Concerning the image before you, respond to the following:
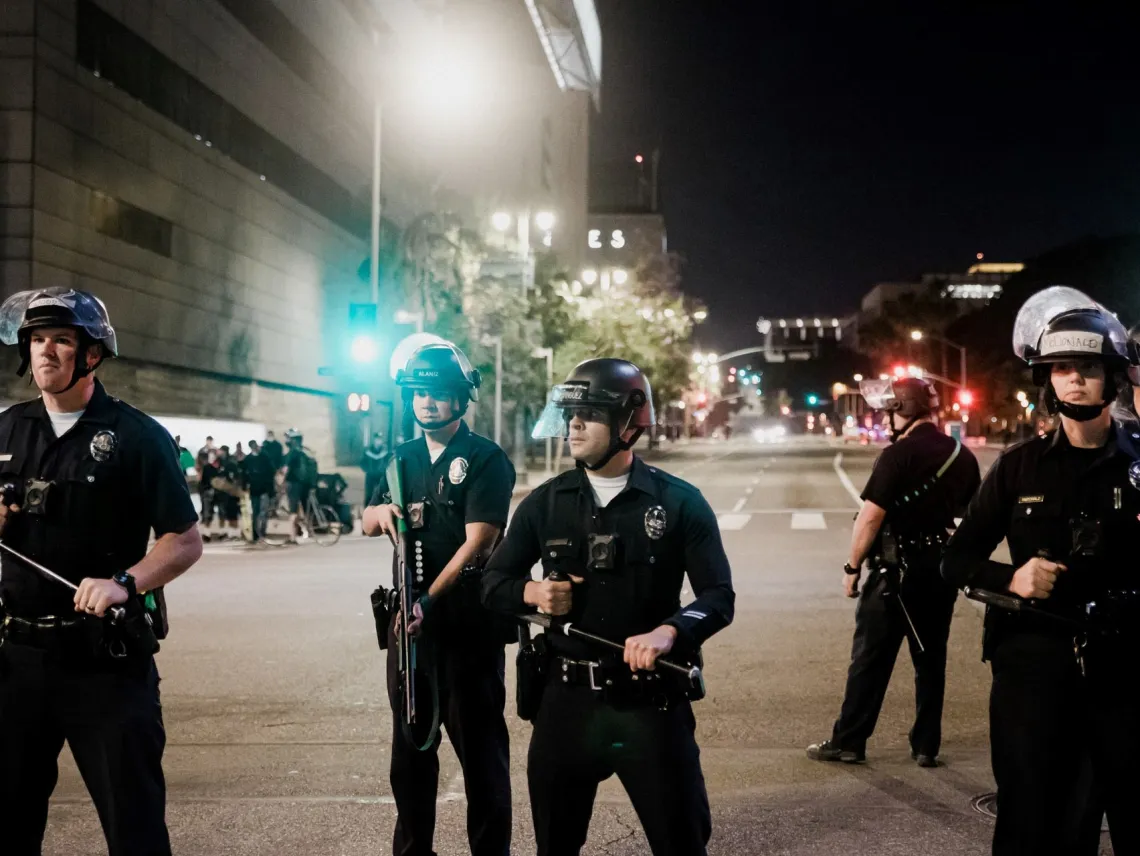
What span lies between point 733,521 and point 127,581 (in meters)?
22.5

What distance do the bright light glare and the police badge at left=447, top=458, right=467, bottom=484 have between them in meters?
19.4

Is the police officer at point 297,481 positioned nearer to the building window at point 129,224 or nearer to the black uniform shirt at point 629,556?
the building window at point 129,224

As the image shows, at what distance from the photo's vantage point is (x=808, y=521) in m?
25.5

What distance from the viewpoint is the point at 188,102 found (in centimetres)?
3159

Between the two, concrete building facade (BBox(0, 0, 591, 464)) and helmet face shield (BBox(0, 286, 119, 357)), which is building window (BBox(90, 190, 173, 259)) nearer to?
concrete building facade (BBox(0, 0, 591, 464))

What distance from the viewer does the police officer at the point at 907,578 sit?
250 inches

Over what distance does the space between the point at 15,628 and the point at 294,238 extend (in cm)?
3714

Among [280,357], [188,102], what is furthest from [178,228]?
[280,357]

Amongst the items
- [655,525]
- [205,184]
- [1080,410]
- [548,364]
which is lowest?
[655,525]

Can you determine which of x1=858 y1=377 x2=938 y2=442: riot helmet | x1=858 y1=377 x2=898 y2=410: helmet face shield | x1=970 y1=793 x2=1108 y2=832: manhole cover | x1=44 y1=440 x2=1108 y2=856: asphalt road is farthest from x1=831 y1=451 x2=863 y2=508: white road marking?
x1=970 y1=793 x2=1108 y2=832: manhole cover

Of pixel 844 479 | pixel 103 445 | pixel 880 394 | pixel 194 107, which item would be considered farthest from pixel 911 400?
pixel 844 479

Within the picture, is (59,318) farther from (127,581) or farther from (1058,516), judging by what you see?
(1058,516)

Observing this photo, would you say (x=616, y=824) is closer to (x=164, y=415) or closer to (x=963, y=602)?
(x=963, y=602)

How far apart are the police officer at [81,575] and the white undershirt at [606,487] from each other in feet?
4.24
